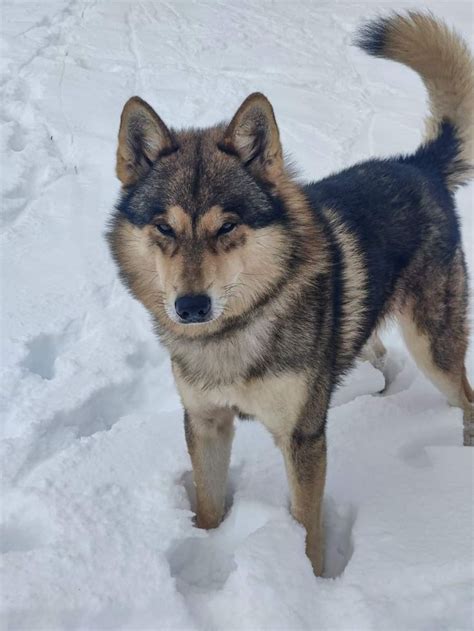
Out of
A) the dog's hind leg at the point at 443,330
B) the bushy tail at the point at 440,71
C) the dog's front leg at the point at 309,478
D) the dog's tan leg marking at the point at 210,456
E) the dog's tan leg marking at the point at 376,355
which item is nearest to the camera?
the dog's front leg at the point at 309,478

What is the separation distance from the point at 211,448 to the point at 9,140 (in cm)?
407

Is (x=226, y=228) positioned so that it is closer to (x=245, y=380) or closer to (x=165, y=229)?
(x=165, y=229)

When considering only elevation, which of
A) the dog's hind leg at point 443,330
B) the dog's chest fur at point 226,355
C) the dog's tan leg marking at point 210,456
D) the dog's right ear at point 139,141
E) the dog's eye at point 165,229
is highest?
the dog's right ear at point 139,141

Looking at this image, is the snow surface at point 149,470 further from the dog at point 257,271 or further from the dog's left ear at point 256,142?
the dog's left ear at point 256,142

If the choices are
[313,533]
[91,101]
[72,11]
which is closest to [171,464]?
[313,533]

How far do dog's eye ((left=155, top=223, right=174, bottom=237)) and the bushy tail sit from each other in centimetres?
172

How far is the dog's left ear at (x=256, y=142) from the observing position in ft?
7.25

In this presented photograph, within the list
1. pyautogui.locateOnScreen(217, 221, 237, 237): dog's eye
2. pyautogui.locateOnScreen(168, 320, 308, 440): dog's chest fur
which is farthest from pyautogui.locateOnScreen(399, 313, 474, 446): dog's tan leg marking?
pyautogui.locateOnScreen(217, 221, 237, 237): dog's eye

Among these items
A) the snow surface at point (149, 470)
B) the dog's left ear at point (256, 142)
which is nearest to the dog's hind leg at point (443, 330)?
the snow surface at point (149, 470)

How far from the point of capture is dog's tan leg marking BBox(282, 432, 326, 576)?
7.76 feet

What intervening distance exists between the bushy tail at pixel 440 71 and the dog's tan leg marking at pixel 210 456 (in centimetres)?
177

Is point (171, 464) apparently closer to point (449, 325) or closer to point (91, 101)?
point (449, 325)

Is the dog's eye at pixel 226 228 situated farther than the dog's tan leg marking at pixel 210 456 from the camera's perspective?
No

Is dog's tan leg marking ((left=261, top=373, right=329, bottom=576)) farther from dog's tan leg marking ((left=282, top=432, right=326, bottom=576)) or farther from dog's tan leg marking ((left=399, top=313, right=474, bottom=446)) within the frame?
dog's tan leg marking ((left=399, top=313, right=474, bottom=446))
